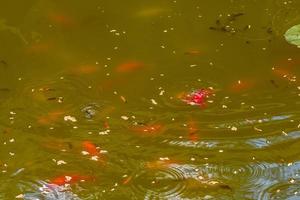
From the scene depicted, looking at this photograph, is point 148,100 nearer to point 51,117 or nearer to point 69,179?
point 51,117

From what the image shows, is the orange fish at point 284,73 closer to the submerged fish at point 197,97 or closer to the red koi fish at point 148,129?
the submerged fish at point 197,97

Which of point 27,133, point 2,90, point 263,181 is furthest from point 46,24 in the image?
point 263,181

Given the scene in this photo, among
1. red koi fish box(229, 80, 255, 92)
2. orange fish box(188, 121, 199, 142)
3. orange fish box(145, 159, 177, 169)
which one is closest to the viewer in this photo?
orange fish box(145, 159, 177, 169)

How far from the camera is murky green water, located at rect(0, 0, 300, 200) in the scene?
2.37 m

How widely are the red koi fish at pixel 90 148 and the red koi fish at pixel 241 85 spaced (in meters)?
0.66

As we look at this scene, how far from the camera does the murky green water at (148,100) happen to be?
237cm

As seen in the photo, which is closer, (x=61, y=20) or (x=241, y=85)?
(x=241, y=85)

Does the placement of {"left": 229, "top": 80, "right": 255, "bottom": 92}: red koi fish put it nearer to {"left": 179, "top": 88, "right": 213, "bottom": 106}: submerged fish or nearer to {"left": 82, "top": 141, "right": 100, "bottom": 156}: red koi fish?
{"left": 179, "top": 88, "right": 213, "bottom": 106}: submerged fish

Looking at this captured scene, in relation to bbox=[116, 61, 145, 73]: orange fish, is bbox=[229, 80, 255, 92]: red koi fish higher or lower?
lower

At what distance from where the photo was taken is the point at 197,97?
2.72 metres

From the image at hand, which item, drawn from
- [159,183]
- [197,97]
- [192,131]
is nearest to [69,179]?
[159,183]

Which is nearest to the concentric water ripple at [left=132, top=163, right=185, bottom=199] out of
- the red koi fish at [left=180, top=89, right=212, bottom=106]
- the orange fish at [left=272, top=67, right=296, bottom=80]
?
the red koi fish at [left=180, top=89, right=212, bottom=106]

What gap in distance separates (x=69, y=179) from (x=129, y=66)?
72 centimetres

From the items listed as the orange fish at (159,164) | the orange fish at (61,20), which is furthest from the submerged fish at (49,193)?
the orange fish at (61,20)
